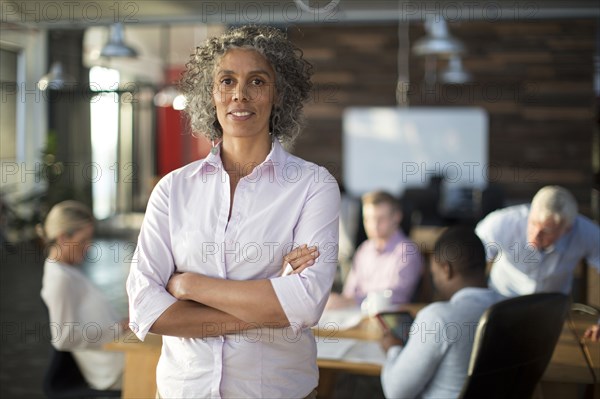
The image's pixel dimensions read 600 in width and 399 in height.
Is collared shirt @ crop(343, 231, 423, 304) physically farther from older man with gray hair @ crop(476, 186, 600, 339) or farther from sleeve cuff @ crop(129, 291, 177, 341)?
sleeve cuff @ crop(129, 291, 177, 341)

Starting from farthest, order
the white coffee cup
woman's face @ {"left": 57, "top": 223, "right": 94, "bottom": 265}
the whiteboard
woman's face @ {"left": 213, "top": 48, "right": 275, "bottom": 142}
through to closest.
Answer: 1. the whiteboard
2. the white coffee cup
3. woman's face @ {"left": 57, "top": 223, "right": 94, "bottom": 265}
4. woman's face @ {"left": 213, "top": 48, "right": 275, "bottom": 142}

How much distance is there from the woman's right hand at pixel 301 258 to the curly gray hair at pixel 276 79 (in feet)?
1.25

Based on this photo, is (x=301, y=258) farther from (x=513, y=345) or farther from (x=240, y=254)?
(x=513, y=345)

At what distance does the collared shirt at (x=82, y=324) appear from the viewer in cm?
307

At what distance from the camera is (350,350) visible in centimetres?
296

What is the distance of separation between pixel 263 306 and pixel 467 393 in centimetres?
94

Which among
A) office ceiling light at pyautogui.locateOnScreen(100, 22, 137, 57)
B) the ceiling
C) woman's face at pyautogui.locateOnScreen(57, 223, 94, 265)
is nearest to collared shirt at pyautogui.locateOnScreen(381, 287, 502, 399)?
woman's face at pyautogui.locateOnScreen(57, 223, 94, 265)

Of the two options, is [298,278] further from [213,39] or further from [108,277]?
[108,277]

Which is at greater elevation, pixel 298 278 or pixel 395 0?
pixel 395 0

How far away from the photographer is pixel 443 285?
2.69 m

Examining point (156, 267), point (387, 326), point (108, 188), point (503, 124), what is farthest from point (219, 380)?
point (108, 188)

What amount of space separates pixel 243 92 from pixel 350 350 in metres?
1.40

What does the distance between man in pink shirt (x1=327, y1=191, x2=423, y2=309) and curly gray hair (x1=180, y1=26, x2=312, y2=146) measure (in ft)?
7.61

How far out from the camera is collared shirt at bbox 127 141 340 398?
68.8 inches
